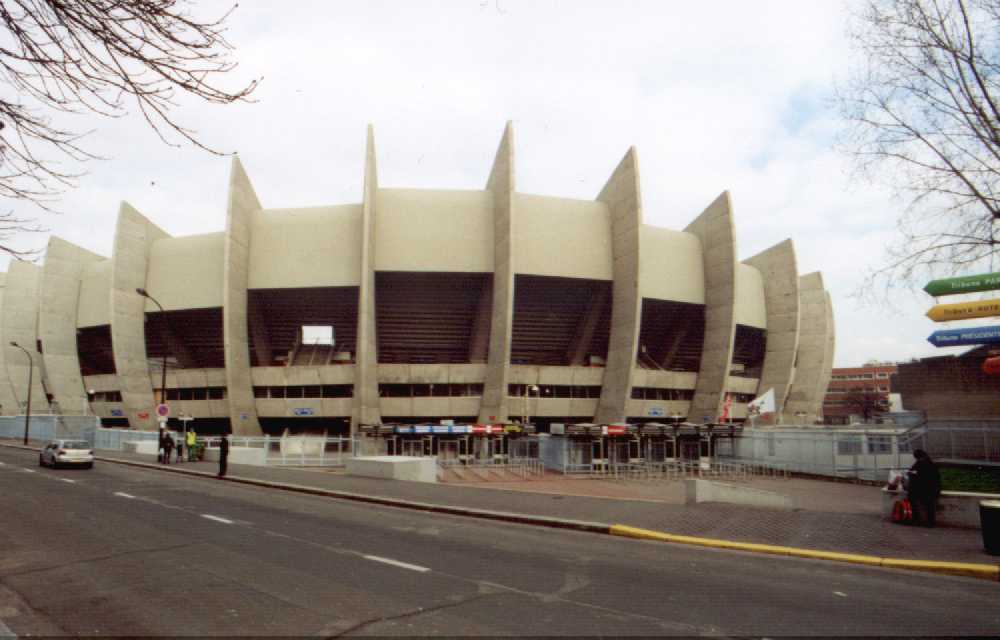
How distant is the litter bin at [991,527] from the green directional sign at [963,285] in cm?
489

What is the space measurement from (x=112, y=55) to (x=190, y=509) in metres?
10.9

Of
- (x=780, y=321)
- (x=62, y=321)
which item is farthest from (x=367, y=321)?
(x=780, y=321)

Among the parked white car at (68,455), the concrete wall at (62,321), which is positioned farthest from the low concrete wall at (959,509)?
the concrete wall at (62,321)

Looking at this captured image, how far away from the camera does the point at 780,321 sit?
5362 centimetres

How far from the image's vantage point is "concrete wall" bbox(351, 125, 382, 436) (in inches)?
1609

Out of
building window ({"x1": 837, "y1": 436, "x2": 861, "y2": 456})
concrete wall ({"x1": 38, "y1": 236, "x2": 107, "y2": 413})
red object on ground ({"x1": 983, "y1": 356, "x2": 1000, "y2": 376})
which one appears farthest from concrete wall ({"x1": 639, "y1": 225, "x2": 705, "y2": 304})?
concrete wall ({"x1": 38, "y1": 236, "x2": 107, "y2": 413})

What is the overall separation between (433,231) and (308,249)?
9328 millimetres

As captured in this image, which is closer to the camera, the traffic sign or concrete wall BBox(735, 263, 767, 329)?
the traffic sign

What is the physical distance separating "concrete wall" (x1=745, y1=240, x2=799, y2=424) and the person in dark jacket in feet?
145

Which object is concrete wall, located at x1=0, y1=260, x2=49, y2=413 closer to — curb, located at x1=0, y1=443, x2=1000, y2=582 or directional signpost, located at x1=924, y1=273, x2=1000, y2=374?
curb, located at x1=0, y1=443, x2=1000, y2=582

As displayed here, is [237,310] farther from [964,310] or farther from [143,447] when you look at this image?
[964,310]

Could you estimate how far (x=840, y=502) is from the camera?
1788 centimetres

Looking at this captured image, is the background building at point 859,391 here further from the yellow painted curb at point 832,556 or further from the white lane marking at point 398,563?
the white lane marking at point 398,563

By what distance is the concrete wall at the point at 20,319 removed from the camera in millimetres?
62500
